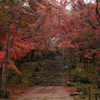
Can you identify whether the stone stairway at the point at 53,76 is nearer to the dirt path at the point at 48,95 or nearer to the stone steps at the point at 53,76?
the stone steps at the point at 53,76

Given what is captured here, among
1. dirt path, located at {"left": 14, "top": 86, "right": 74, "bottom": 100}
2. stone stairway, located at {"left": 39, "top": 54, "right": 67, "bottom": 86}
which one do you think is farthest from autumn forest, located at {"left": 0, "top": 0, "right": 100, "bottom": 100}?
stone stairway, located at {"left": 39, "top": 54, "right": 67, "bottom": 86}

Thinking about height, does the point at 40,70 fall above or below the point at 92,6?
below

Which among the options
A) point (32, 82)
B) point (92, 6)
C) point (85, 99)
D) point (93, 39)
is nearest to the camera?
point (85, 99)

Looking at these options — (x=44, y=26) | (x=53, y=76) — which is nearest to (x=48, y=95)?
(x=53, y=76)

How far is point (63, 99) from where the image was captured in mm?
6488

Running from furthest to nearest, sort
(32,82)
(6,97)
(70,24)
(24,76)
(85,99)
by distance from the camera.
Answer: (24,76), (32,82), (70,24), (6,97), (85,99)

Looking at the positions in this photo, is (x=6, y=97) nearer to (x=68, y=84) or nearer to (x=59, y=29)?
(x=68, y=84)

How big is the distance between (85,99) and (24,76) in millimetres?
8934

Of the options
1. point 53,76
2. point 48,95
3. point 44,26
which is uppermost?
point 44,26

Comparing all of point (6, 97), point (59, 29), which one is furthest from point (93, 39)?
point (6, 97)

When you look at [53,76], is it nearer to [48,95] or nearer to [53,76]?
[53,76]

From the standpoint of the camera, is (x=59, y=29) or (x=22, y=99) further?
(x=59, y=29)

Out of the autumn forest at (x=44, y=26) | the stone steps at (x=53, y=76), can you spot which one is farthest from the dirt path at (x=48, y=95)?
the stone steps at (x=53, y=76)

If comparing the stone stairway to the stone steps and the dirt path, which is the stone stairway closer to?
Result: the stone steps
